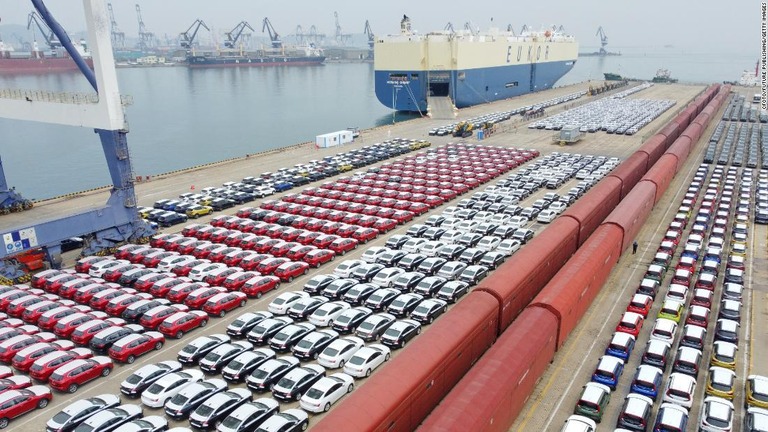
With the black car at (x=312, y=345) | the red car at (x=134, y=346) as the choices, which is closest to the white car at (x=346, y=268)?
the black car at (x=312, y=345)

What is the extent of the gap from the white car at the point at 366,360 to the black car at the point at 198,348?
18.9 feet

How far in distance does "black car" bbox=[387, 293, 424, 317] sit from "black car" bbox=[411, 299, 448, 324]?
1.39 ft

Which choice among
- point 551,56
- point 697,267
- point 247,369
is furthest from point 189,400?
point 551,56

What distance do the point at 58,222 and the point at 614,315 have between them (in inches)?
1240

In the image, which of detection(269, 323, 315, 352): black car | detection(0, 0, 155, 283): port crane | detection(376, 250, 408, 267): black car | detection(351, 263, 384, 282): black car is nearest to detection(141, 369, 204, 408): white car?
detection(269, 323, 315, 352): black car

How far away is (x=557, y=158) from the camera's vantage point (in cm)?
5834

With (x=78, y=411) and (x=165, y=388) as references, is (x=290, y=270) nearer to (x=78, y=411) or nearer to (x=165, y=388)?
(x=165, y=388)

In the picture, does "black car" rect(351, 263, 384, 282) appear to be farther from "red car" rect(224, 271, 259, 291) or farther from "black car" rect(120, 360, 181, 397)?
"black car" rect(120, 360, 181, 397)

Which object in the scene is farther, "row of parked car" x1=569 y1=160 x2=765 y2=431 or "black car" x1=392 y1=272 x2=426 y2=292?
"black car" x1=392 y1=272 x2=426 y2=292

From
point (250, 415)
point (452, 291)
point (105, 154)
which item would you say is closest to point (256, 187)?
point (105, 154)

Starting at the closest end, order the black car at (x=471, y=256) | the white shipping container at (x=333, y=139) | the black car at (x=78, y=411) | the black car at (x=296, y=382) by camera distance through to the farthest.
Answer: the black car at (x=78, y=411), the black car at (x=296, y=382), the black car at (x=471, y=256), the white shipping container at (x=333, y=139)

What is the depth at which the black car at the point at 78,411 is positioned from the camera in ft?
55.8

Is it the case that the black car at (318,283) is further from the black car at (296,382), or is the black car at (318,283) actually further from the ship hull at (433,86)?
the ship hull at (433,86)

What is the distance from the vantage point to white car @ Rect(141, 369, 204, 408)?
1847 centimetres
